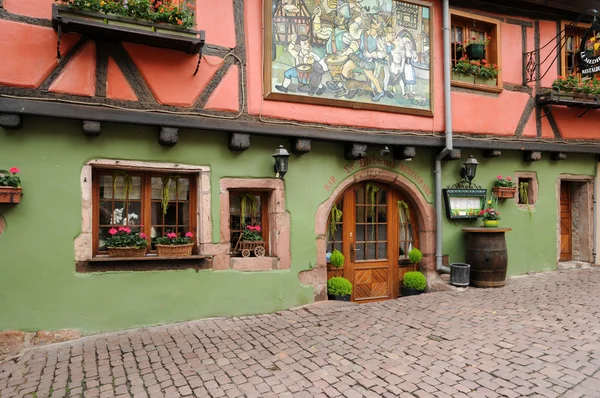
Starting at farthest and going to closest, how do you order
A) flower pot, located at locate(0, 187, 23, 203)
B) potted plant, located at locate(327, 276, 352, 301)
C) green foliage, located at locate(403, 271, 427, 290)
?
green foliage, located at locate(403, 271, 427, 290) < potted plant, located at locate(327, 276, 352, 301) < flower pot, located at locate(0, 187, 23, 203)

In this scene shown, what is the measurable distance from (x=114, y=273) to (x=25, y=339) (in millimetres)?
1061

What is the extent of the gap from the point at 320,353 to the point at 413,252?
130 inches

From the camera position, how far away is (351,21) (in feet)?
19.8

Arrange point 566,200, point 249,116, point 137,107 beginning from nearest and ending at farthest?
point 137,107, point 249,116, point 566,200

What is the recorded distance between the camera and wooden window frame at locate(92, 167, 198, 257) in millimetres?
4934

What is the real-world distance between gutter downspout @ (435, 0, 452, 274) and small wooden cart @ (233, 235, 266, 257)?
300 centimetres

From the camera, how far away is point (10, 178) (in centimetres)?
428

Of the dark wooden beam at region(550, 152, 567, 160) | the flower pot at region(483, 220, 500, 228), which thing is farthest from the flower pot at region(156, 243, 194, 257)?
the dark wooden beam at region(550, 152, 567, 160)

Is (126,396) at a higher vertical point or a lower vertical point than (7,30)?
lower

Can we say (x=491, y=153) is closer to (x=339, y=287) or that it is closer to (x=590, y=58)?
(x=590, y=58)

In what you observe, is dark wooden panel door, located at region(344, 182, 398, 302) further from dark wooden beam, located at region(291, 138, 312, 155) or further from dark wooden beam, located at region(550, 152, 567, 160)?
dark wooden beam, located at region(550, 152, 567, 160)

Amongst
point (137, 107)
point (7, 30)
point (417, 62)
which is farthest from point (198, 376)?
point (417, 62)

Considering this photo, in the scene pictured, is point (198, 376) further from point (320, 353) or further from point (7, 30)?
point (7, 30)

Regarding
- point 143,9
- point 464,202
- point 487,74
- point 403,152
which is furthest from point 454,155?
point 143,9
